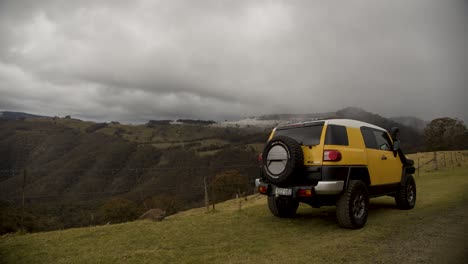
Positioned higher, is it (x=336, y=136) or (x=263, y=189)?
(x=336, y=136)

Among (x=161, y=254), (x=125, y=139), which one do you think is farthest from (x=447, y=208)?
(x=125, y=139)

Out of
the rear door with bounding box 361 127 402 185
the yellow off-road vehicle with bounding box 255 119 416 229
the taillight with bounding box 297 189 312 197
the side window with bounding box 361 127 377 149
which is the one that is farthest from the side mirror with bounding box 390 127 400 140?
the taillight with bounding box 297 189 312 197

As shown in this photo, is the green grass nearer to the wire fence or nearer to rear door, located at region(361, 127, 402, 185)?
rear door, located at region(361, 127, 402, 185)

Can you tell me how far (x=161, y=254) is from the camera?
5137mm

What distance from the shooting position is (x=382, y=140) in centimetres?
829

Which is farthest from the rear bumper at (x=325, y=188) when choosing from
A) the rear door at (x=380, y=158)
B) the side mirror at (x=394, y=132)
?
the side mirror at (x=394, y=132)

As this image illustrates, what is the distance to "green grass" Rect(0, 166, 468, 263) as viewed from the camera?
4895mm

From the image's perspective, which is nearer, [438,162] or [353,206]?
[353,206]

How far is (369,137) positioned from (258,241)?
12.6ft

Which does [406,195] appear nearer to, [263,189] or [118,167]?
[263,189]

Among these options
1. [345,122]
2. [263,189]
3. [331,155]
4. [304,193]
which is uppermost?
[345,122]

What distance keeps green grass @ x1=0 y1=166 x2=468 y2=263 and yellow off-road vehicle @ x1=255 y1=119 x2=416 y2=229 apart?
0.65 metres

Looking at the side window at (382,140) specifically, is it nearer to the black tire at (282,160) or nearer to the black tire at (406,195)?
the black tire at (406,195)

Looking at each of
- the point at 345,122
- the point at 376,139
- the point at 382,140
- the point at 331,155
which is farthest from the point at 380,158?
the point at 331,155
